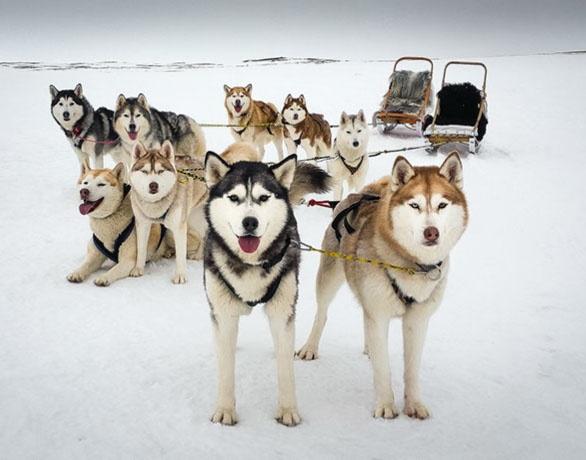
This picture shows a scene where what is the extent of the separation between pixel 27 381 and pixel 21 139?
18.6 ft

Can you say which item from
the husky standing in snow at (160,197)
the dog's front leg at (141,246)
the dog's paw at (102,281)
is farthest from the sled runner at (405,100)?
the dog's paw at (102,281)

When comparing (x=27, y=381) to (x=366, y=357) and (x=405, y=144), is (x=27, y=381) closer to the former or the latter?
(x=366, y=357)

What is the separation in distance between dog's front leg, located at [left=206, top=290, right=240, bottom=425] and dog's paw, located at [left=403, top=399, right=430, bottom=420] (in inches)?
24.8

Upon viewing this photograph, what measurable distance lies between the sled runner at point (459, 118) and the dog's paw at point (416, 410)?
4866 millimetres

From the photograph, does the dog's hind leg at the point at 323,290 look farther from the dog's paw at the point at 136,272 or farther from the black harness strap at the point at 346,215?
the dog's paw at the point at 136,272

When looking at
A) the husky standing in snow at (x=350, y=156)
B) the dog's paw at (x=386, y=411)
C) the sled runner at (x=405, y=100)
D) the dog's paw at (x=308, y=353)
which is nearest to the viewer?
the dog's paw at (x=386, y=411)

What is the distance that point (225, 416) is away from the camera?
5.67ft

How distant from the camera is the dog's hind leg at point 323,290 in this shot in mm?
2084

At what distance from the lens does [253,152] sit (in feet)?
11.4

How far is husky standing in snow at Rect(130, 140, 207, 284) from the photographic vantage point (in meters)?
2.81

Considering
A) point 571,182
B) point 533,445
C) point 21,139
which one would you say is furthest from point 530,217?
point 21,139

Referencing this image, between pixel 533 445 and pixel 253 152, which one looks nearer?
pixel 533 445

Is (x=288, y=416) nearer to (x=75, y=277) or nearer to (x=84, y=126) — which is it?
(x=75, y=277)

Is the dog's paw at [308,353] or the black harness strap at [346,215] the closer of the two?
the black harness strap at [346,215]
